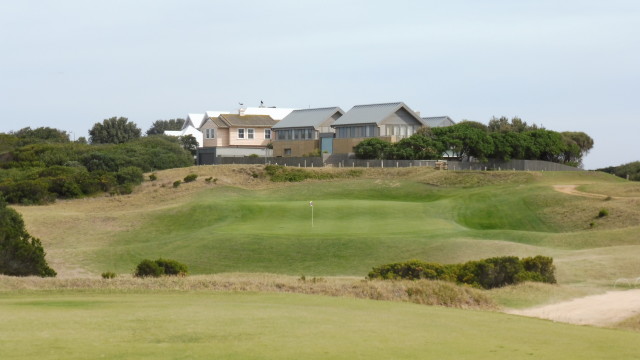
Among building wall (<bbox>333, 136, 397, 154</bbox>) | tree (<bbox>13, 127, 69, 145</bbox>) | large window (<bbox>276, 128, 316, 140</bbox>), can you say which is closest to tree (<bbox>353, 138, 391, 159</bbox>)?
building wall (<bbox>333, 136, 397, 154</bbox>)

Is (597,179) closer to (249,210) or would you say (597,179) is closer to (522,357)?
(249,210)

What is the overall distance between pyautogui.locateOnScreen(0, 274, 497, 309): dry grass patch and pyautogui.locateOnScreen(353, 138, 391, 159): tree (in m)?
64.4

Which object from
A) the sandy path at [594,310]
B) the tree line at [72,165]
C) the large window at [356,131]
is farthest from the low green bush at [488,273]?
the large window at [356,131]

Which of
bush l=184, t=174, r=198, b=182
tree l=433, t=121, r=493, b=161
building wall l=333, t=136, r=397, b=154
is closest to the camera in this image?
bush l=184, t=174, r=198, b=182

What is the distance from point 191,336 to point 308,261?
25807 millimetres

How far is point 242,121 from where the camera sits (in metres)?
118

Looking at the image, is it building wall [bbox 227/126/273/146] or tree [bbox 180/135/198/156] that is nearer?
building wall [bbox 227/126/273/146]

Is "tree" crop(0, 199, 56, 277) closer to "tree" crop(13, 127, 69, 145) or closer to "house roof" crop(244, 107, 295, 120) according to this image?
"house roof" crop(244, 107, 295, 120)

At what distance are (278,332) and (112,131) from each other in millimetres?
135608

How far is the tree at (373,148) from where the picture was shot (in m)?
90.4

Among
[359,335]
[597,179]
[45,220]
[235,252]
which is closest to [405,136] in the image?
[597,179]

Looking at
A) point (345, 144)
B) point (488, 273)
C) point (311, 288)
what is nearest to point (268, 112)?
point (345, 144)

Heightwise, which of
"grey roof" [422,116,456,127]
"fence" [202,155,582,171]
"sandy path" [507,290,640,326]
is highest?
"grey roof" [422,116,456,127]

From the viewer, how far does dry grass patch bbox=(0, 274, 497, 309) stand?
2330 cm
